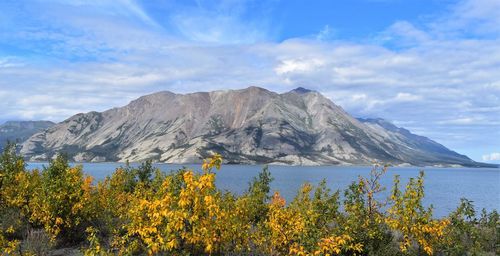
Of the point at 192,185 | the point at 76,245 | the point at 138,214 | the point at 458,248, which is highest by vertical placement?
the point at 192,185

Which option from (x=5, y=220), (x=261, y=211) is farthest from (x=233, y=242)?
(x=5, y=220)

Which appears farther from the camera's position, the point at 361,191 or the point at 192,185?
the point at 361,191

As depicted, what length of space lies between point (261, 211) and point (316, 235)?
15.8 m

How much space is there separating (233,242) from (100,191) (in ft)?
52.0

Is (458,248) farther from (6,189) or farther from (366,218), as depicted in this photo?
(6,189)

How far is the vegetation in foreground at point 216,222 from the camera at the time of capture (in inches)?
555

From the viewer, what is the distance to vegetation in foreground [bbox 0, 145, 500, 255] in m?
14.1

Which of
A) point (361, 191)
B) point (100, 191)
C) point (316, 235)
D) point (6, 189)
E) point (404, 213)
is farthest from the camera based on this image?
point (100, 191)

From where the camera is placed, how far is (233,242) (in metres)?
18.1

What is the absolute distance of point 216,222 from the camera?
15.3 m

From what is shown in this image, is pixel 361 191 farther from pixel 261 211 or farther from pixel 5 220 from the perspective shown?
pixel 5 220

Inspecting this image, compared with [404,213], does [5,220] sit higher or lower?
lower

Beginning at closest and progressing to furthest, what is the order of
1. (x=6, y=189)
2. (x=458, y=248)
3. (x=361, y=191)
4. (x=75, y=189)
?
(x=458, y=248) < (x=361, y=191) < (x=75, y=189) < (x=6, y=189)

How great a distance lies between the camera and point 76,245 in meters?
24.2
